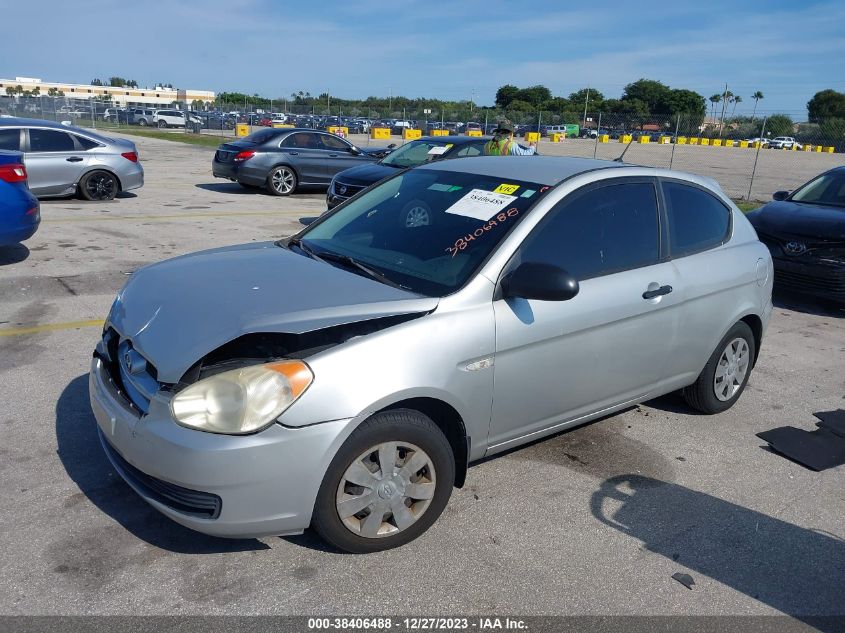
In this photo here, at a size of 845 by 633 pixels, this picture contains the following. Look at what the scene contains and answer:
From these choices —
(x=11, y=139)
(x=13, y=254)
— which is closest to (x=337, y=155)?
(x=11, y=139)

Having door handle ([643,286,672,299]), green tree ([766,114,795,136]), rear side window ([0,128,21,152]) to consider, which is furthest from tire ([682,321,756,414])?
green tree ([766,114,795,136])

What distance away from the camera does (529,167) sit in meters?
4.39

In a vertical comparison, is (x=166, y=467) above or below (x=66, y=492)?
above

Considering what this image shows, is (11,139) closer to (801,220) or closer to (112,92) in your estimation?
(801,220)

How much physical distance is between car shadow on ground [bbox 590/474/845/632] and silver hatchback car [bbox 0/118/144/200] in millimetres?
11883

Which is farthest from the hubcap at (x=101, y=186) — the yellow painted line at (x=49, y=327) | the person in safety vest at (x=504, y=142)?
the yellow painted line at (x=49, y=327)

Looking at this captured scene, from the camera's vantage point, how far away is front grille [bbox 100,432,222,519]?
290 centimetres

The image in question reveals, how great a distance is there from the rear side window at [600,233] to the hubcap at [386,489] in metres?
1.19

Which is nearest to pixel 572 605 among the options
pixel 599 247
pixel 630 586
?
pixel 630 586

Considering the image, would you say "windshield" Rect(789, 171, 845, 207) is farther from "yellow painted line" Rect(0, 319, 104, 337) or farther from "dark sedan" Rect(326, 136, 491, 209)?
"yellow painted line" Rect(0, 319, 104, 337)

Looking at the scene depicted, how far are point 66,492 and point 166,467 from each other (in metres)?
1.06

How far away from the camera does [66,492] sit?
11.9 feet

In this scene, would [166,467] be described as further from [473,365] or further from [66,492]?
[473,365]

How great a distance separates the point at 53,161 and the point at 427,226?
1099cm
